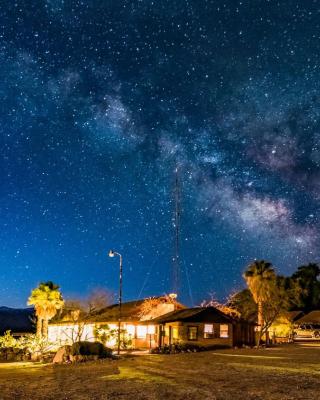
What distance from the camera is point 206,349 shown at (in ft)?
133

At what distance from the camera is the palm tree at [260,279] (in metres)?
52.8

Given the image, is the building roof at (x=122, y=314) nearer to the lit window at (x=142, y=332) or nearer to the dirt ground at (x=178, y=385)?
the lit window at (x=142, y=332)

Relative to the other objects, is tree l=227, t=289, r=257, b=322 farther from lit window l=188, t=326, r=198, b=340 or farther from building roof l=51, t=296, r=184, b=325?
lit window l=188, t=326, r=198, b=340

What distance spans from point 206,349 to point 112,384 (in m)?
24.7

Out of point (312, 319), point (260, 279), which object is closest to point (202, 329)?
point (260, 279)

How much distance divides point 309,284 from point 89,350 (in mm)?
68048

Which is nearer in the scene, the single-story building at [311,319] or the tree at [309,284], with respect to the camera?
the single-story building at [311,319]

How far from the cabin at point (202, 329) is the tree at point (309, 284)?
46.4m

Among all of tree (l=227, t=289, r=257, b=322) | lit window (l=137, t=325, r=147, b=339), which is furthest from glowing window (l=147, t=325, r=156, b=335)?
tree (l=227, t=289, r=257, b=322)

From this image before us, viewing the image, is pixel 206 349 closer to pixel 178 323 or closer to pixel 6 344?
pixel 178 323

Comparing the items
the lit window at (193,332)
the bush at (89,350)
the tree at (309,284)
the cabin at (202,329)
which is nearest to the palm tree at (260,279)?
the cabin at (202,329)

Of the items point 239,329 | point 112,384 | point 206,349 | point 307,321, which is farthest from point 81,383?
point 307,321

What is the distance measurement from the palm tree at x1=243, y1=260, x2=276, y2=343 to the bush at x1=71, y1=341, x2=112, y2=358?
2416 centimetres

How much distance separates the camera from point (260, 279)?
53250 mm
